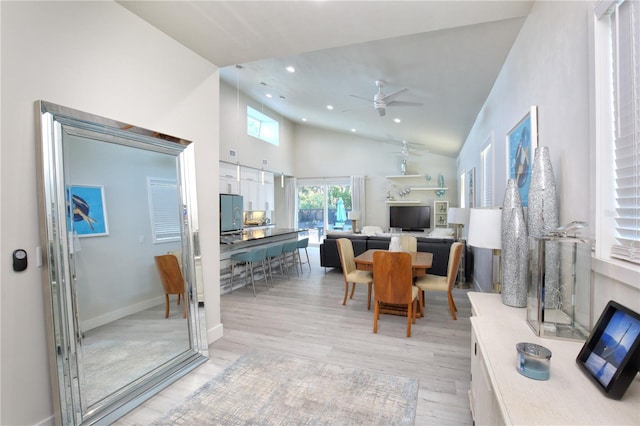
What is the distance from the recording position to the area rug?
1979 millimetres

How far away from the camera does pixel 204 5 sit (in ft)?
6.91

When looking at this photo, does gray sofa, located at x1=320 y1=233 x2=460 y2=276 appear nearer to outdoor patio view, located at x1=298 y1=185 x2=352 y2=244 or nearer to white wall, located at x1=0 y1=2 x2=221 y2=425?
outdoor patio view, located at x1=298 y1=185 x2=352 y2=244

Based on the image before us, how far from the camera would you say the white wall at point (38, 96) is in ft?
5.26

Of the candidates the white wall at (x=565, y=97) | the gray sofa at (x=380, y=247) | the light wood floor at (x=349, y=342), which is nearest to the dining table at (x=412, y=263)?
the light wood floor at (x=349, y=342)

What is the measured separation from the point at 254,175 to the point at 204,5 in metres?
6.12

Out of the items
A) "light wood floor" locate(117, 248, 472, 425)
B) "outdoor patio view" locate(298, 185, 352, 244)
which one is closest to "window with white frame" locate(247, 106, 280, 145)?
"outdoor patio view" locate(298, 185, 352, 244)

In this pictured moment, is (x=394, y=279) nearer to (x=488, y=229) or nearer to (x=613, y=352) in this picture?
(x=488, y=229)

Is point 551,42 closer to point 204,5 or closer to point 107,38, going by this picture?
point 204,5

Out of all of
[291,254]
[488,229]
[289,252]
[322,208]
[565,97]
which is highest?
[565,97]

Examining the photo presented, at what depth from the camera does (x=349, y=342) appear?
10.2ft

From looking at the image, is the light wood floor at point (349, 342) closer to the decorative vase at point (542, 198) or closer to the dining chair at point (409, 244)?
the dining chair at point (409, 244)

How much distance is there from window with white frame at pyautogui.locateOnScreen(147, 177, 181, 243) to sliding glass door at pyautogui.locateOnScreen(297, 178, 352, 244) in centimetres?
747

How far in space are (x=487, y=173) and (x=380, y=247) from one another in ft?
7.39

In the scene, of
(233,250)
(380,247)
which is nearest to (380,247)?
(380,247)
